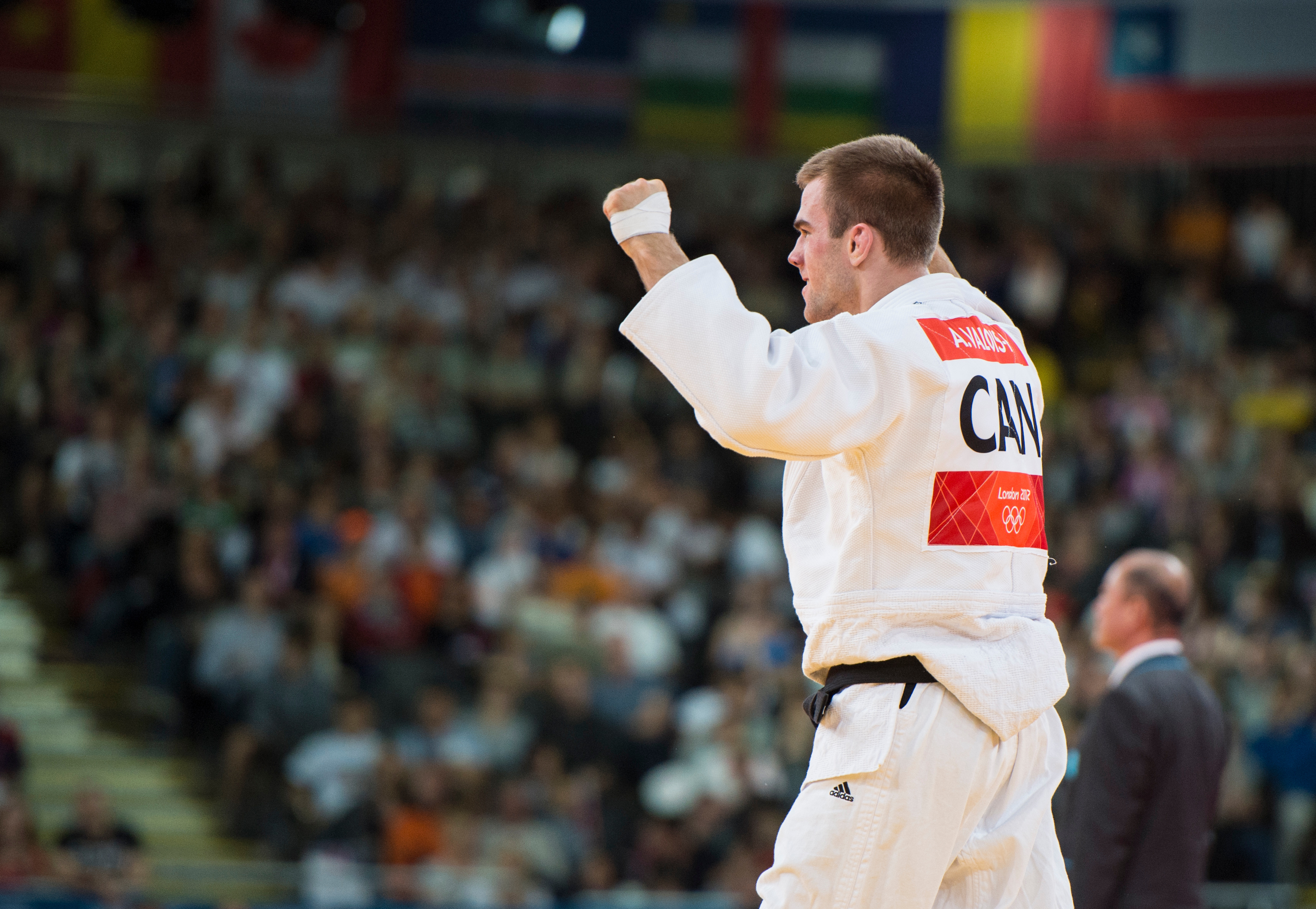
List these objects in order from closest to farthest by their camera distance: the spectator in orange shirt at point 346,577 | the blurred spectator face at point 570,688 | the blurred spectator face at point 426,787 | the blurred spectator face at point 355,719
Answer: the blurred spectator face at point 426,787 < the blurred spectator face at point 355,719 < the blurred spectator face at point 570,688 < the spectator in orange shirt at point 346,577

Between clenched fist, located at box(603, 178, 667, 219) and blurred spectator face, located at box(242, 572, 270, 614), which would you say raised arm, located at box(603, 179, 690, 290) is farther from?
blurred spectator face, located at box(242, 572, 270, 614)

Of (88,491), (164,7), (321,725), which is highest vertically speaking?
(164,7)

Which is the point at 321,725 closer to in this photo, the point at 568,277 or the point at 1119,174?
the point at 568,277

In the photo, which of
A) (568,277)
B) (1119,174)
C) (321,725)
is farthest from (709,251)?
(321,725)

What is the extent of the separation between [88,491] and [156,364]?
46.2 inches

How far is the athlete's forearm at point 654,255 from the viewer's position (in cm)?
269

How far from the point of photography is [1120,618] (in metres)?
4.78

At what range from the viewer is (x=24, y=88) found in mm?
13305

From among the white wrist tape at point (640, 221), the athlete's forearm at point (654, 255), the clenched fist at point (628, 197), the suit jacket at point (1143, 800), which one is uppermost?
the clenched fist at point (628, 197)

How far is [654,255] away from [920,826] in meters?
1.06

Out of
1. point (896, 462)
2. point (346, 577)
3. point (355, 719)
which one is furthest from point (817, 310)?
point (346, 577)

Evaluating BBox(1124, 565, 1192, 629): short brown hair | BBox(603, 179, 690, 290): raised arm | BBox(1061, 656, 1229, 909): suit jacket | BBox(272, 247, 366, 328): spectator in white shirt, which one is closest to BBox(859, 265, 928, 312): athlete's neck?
BBox(603, 179, 690, 290): raised arm

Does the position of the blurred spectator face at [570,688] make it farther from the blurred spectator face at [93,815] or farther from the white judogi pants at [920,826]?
the white judogi pants at [920,826]

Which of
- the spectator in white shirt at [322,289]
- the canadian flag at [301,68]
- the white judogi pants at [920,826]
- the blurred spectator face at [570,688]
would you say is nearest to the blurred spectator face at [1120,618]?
the white judogi pants at [920,826]
